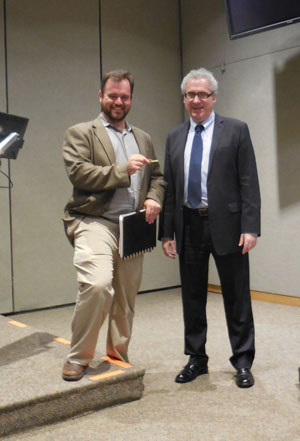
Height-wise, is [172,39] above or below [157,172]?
above

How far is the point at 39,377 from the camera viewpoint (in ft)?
7.32

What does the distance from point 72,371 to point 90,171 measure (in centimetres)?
89

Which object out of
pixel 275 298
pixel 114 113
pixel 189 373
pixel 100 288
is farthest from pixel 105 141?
pixel 275 298

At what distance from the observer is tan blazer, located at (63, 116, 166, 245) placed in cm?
227

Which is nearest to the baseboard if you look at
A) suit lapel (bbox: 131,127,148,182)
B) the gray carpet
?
the gray carpet

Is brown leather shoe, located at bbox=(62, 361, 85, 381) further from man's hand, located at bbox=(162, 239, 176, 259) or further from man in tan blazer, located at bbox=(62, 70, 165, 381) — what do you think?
man's hand, located at bbox=(162, 239, 176, 259)

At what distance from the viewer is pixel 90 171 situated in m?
2.27

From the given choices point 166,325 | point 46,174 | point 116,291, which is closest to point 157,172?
point 116,291

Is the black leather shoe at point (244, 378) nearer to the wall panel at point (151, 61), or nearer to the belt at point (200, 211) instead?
the belt at point (200, 211)

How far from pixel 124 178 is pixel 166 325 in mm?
1912

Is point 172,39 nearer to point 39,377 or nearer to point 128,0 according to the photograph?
point 128,0

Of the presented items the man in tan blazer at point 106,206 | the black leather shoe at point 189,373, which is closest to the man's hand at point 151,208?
the man in tan blazer at point 106,206

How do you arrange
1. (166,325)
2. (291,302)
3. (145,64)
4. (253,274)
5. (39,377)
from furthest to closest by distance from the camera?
(145,64) < (253,274) < (291,302) < (166,325) < (39,377)

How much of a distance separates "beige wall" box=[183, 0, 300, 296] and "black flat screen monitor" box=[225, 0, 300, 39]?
433mm
